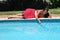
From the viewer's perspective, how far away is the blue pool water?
8.60 m

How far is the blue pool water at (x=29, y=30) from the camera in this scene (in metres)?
8.60

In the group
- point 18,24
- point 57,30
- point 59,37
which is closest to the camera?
point 59,37

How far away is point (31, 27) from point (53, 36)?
1.57m

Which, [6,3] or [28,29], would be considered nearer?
[28,29]

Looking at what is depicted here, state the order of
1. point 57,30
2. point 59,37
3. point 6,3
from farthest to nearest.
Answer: point 6,3 < point 57,30 < point 59,37

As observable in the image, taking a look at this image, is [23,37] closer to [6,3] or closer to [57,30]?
[57,30]

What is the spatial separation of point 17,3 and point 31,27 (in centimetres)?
724

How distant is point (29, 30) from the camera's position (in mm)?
9391

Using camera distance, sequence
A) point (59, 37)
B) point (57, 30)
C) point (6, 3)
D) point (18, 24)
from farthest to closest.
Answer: point (6, 3)
point (18, 24)
point (57, 30)
point (59, 37)

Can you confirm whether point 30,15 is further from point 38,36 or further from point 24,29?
point 38,36

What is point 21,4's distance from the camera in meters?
16.8

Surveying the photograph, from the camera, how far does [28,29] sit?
9.57 m

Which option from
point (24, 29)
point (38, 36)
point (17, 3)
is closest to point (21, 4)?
point (17, 3)

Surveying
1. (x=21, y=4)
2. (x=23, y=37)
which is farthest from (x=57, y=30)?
(x=21, y=4)
